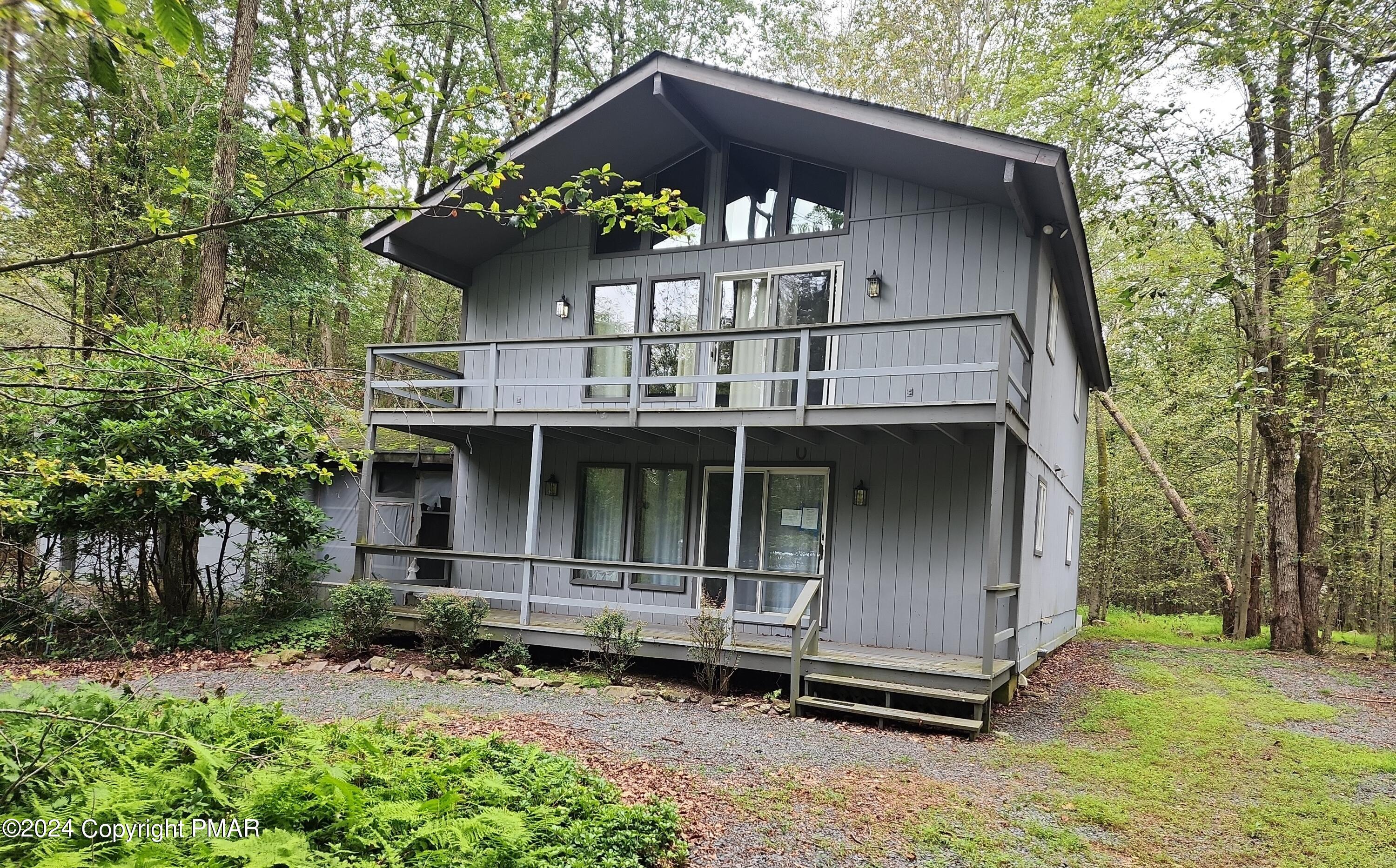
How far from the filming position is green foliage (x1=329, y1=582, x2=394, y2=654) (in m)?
9.72

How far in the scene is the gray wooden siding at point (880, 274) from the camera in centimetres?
956

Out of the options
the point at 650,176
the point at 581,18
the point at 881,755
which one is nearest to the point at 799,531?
the point at 881,755

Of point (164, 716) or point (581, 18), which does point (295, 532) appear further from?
point (581, 18)

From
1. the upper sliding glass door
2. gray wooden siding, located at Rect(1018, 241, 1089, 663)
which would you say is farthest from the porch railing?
→ gray wooden siding, located at Rect(1018, 241, 1089, 663)

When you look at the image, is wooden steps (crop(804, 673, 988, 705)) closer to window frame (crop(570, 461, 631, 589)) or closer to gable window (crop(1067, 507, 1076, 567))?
window frame (crop(570, 461, 631, 589))

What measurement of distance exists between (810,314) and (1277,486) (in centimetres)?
1099

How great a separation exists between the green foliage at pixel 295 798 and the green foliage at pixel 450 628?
4.46 meters

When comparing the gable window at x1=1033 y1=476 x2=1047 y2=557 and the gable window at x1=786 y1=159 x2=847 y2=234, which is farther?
the gable window at x1=1033 y1=476 x2=1047 y2=557

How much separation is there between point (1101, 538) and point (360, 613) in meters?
18.4

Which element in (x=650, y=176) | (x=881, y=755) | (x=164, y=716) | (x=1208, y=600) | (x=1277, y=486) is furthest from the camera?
(x=1208, y=600)

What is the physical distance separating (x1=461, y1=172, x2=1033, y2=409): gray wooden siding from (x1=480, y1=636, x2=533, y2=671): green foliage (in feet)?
11.6

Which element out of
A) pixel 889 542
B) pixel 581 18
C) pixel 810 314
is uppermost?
pixel 581 18

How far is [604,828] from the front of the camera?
421 cm

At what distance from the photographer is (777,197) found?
10.9m
